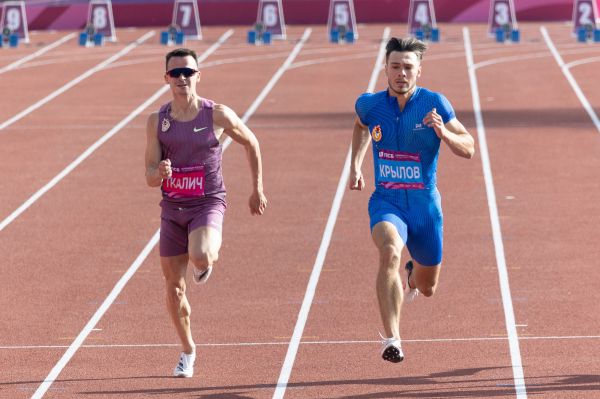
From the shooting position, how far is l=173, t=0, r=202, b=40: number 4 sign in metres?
33.6

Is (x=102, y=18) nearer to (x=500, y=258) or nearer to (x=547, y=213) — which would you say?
(x=547, y=213)

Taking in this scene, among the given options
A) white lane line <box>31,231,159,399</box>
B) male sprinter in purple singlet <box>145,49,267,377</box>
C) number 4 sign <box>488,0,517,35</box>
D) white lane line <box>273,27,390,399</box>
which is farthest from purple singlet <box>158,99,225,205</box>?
number 4 sign <box>488,0,517,35</box>

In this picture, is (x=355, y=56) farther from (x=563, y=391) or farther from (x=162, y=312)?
(x=563, y=391)

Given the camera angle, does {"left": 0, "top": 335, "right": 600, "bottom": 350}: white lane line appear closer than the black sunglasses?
No

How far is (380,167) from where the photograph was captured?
870 centimetres

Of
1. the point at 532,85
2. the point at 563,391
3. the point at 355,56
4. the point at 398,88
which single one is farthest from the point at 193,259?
the point at 355,56

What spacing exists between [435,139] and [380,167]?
1.20ft

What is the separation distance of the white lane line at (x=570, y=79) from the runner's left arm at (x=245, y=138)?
41.0 feet

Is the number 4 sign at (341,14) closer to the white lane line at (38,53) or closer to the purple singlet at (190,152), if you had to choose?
the white lane line at (38,53)

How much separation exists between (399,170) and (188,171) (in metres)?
1.24

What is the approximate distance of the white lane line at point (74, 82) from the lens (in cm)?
2250

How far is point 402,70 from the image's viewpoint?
8.52 m

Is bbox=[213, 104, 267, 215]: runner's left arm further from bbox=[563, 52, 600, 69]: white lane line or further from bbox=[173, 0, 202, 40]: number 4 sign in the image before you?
bbox=[173, 0, 202, 40]: number 4 sign

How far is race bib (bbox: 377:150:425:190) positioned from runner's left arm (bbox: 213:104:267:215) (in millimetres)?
721
